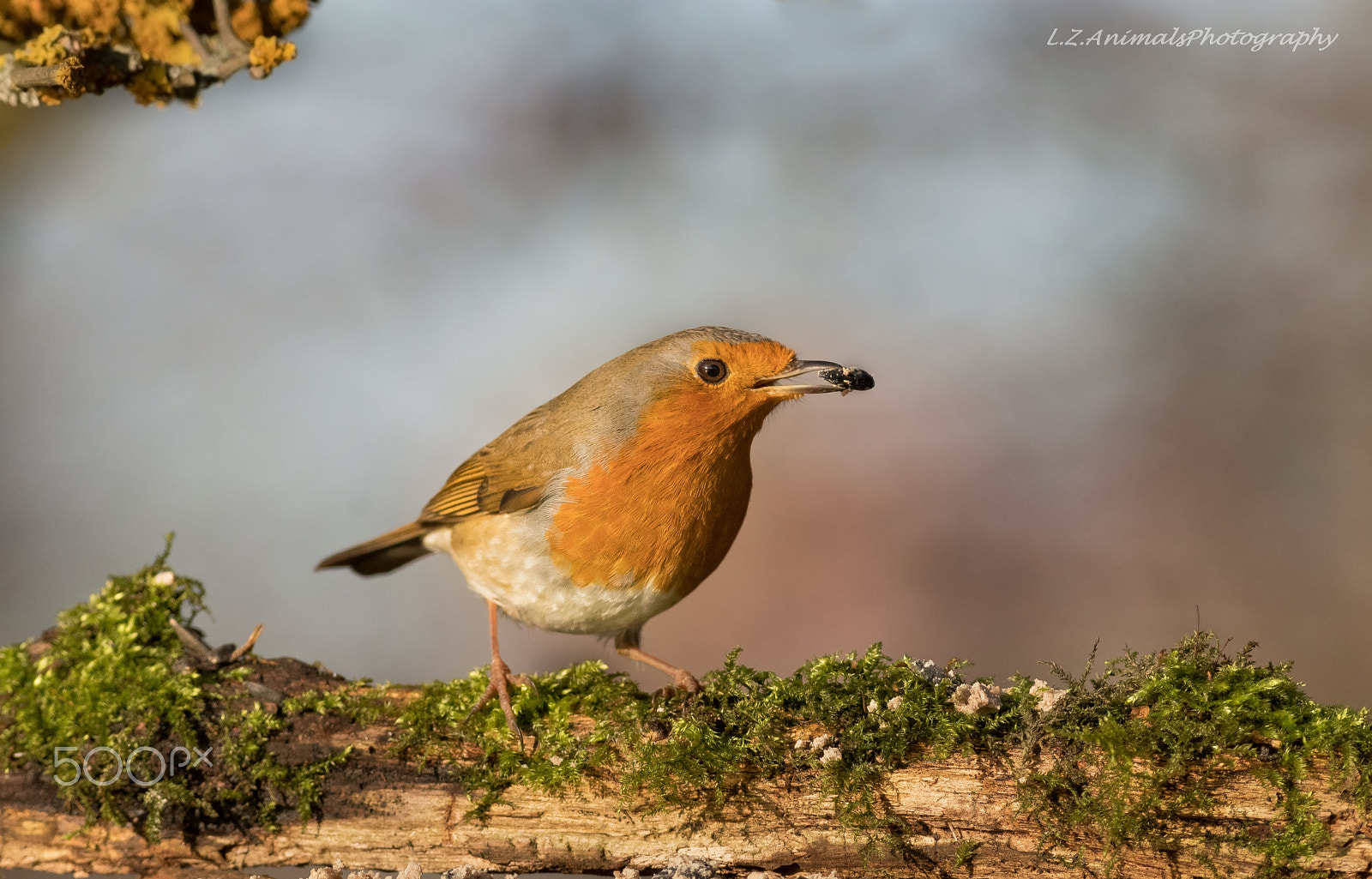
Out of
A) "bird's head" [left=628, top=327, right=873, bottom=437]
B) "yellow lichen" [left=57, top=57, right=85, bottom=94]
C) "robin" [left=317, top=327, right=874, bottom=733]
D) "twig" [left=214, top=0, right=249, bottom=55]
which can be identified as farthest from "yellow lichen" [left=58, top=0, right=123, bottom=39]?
"bird's head" [left=628, top=327, right=873, bottom=437]

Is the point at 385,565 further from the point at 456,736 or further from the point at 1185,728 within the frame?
the point at 1185,728

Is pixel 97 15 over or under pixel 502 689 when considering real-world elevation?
over

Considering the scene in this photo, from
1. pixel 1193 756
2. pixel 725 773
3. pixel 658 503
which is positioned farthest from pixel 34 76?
pixel 1193 756

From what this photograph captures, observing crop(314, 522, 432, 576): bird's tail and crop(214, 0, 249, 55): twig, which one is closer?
crop(214, 0, 249, 55): twig

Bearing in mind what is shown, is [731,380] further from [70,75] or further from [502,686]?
[70,75]

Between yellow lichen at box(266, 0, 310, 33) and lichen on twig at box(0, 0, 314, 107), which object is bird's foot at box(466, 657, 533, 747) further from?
yellow lichen at box(266, 0, 310, 33)

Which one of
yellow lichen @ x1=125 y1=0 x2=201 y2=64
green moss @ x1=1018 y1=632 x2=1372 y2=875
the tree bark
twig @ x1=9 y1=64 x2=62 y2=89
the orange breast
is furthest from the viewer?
yellow lichen @ x1=125 y1=0 x2=201 y2=64

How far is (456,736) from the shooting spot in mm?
3326

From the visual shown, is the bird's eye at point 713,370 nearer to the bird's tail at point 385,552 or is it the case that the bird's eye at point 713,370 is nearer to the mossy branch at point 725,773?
the mossy branch at point 725,773

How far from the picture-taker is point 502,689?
135 inches

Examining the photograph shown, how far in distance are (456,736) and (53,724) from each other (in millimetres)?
1288

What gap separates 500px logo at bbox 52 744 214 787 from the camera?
3.08 meters

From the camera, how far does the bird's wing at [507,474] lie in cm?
381

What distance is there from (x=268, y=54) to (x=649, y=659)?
3044mm
